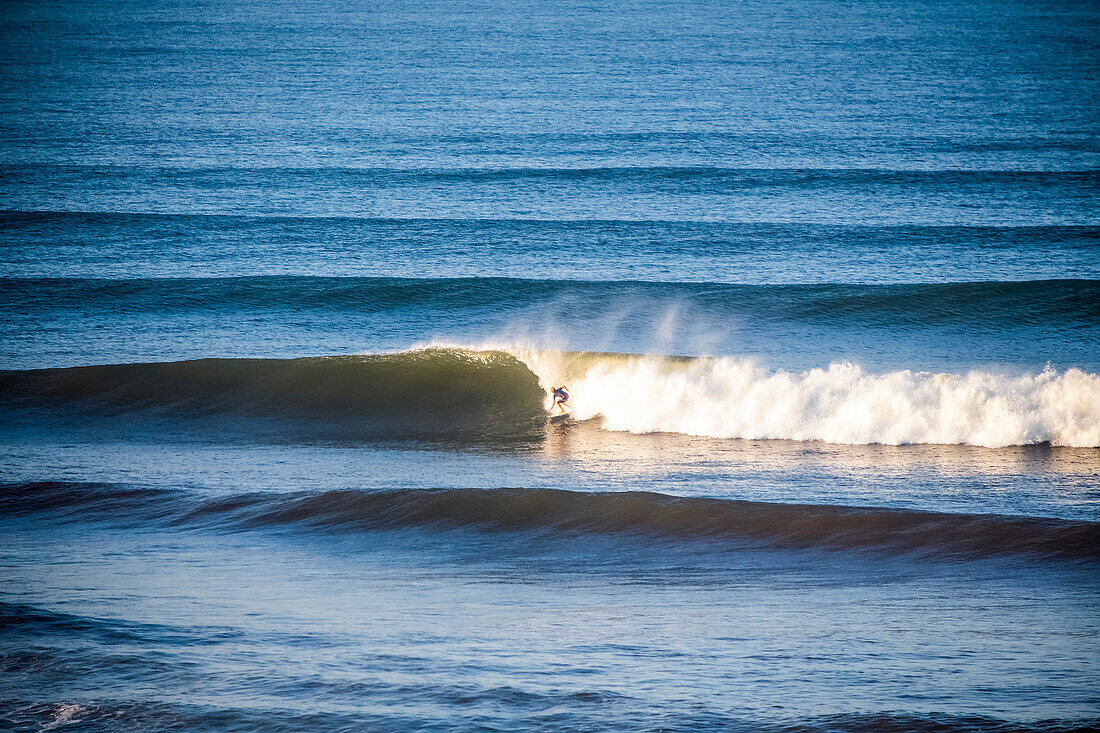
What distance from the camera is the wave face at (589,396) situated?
12.9 m

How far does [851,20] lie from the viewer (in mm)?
69500

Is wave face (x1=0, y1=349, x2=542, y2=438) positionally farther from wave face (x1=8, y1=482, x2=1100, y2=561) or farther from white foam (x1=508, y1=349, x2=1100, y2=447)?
wave face (x1=8, y1=482, x2=1100, y2=561)

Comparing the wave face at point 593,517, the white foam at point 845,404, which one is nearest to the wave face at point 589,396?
the white foam at point 845,404

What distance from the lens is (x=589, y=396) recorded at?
48.8 ft

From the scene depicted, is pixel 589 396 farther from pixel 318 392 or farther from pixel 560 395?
pixel 318 392

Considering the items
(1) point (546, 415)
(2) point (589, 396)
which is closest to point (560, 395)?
(1) point (546, 415)

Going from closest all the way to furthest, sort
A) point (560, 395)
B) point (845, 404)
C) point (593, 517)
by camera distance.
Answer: point (593, 517) → point (845, 404) → point (560, 395)

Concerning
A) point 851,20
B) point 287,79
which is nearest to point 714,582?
point 287,79

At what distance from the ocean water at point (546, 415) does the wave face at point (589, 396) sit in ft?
0.21

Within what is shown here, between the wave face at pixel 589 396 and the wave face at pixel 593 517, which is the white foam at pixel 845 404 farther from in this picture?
the wave face at pixel 593 517

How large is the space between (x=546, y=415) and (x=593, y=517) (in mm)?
4526

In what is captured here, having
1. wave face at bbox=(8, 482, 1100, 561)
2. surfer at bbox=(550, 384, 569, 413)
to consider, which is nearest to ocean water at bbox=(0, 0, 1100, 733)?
wave face at bbox=(8, 482, 1100, 561)

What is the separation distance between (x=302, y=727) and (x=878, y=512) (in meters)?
6.52

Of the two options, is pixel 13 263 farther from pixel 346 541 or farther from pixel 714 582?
pixel 714 582
